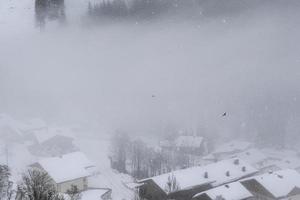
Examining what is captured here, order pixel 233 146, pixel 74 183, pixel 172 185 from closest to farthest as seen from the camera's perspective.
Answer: pixel 172 185, pixel 74 183, pixel 233 146

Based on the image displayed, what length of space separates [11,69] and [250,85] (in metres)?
74.3

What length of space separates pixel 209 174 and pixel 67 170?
15721 mm

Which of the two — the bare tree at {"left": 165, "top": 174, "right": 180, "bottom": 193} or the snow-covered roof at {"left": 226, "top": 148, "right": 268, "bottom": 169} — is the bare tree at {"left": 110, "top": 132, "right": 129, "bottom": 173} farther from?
the snow-covered roof at {"left": 226, "top": 148, "right": 268, "bottom": 169}

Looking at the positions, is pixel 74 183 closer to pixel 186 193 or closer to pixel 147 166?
pixel 186 193

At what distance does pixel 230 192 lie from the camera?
4634 centimetres

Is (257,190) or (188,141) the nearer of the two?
(257,190)

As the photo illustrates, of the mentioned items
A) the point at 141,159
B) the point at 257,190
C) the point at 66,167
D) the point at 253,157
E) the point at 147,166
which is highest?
the point at 66,167

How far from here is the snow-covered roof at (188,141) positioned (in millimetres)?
90406

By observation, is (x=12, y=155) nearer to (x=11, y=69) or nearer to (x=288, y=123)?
(x=11, y=69)

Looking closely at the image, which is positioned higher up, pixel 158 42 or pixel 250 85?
pixel 158 42

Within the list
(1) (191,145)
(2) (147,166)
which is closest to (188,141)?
(1) (191,145)

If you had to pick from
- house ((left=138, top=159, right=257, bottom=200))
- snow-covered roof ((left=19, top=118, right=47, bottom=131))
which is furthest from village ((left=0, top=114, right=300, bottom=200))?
snow-covered roof ((left=19, top=118, right=47, bottom=131))

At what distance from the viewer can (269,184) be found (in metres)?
49.2

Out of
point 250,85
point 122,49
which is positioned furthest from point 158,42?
point 250,85
